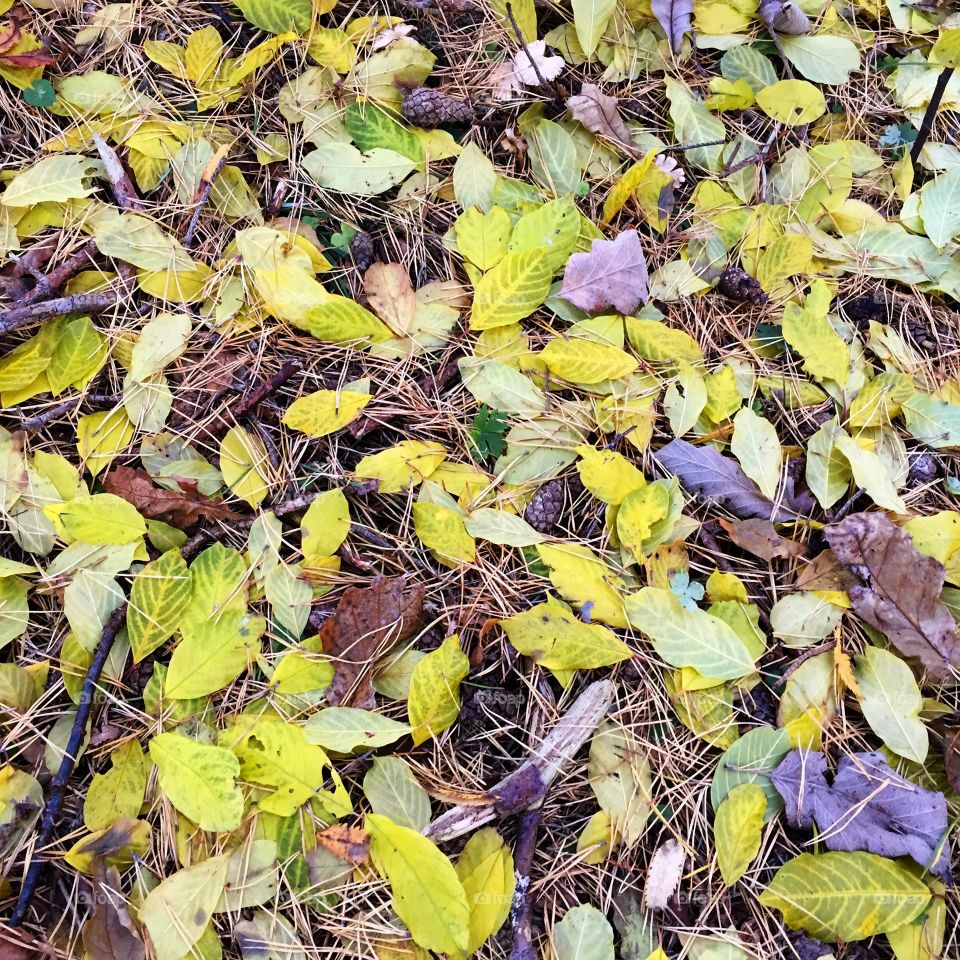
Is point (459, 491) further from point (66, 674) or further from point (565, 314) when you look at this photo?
point (66, 674)

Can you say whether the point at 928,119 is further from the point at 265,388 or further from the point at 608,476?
the point at 265,388

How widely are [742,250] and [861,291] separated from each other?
0.94 feet

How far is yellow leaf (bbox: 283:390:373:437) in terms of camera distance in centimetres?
136

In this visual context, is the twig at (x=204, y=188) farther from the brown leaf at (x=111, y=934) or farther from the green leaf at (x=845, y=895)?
the green leaf at (x=845, y=895)

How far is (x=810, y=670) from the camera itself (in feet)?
4.12

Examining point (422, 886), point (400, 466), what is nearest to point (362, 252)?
point (400, 466)

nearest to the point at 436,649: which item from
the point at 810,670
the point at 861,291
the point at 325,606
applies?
the point at 325,606

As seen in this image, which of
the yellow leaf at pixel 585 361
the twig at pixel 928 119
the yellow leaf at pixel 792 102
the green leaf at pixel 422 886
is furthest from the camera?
the yellow leaf at pixel 792 102

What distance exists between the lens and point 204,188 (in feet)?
5.00

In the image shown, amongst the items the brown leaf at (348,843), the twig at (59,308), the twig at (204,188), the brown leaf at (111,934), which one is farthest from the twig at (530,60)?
the brown leaf at (111,934)

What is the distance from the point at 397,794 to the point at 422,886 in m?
0.14

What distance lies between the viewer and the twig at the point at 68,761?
108 cm

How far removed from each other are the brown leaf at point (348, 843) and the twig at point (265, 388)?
79 cm

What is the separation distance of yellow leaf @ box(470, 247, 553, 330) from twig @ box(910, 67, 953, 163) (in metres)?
0.94
